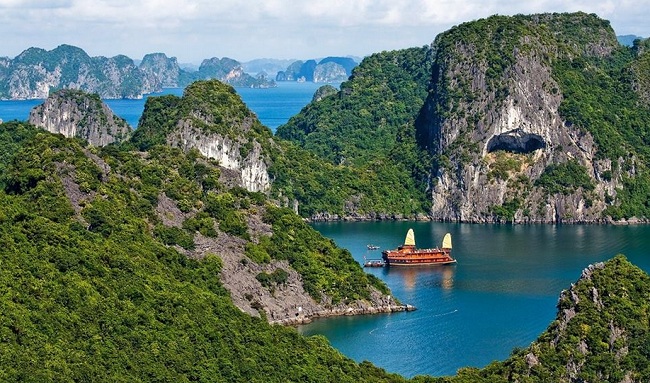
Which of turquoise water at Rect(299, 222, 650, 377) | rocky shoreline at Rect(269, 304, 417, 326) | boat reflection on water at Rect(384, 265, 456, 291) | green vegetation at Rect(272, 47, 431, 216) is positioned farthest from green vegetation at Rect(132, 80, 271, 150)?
rocky shoreline at Rect(269, 304, 417, 326)

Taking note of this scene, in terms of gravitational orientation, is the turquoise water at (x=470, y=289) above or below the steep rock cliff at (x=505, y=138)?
below

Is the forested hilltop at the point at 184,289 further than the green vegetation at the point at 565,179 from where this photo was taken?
No

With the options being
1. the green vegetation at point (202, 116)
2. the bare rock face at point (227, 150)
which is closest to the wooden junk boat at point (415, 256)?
the bare rock face at point (227, 150)

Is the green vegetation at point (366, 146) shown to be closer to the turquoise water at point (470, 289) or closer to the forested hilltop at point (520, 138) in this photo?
the forested hilltop at point (520, 138)

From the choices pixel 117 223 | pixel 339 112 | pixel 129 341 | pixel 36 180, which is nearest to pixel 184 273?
pixel 117 223

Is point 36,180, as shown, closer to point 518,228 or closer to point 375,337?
point 375,337

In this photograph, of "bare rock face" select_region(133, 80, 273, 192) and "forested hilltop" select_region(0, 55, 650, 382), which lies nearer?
"forested hilltop" select_region(0, 55, 650, 382)

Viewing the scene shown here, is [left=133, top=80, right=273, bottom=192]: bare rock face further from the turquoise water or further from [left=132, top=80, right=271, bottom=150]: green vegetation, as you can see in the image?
the turquoise water
